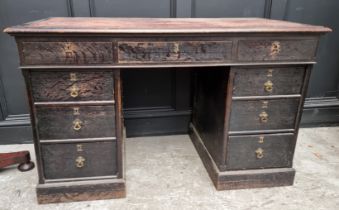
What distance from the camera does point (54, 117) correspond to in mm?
1518

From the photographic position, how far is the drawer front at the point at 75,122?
59.5 inches

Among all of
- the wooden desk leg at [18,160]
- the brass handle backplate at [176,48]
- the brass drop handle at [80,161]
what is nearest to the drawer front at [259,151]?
the brass handle backplate at [176,48]

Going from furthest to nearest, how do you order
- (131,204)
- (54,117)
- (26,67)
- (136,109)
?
(136,109)
(131,204)
(54,117)
(26,67)

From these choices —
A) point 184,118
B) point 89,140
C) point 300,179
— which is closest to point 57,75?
point 89,140

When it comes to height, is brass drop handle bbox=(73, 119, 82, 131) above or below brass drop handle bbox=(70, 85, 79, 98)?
below

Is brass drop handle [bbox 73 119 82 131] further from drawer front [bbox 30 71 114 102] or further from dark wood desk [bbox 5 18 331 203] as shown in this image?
drawer front [bbox 30 71 114 102]

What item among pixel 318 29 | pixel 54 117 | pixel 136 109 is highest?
pixel 318 29

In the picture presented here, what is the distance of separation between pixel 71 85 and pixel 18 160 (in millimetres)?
805

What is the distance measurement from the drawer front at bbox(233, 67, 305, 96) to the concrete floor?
613 mm

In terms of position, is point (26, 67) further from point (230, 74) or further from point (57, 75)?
point (230, 74)

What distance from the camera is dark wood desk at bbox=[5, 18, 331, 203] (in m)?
1.41

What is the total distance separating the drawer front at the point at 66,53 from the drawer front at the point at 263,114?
0.76 m

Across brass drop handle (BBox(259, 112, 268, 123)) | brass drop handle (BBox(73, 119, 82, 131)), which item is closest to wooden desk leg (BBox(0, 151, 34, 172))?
brass drop handle (BBox(73, 119, 82, 131))

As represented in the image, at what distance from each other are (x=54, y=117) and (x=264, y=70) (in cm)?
115
